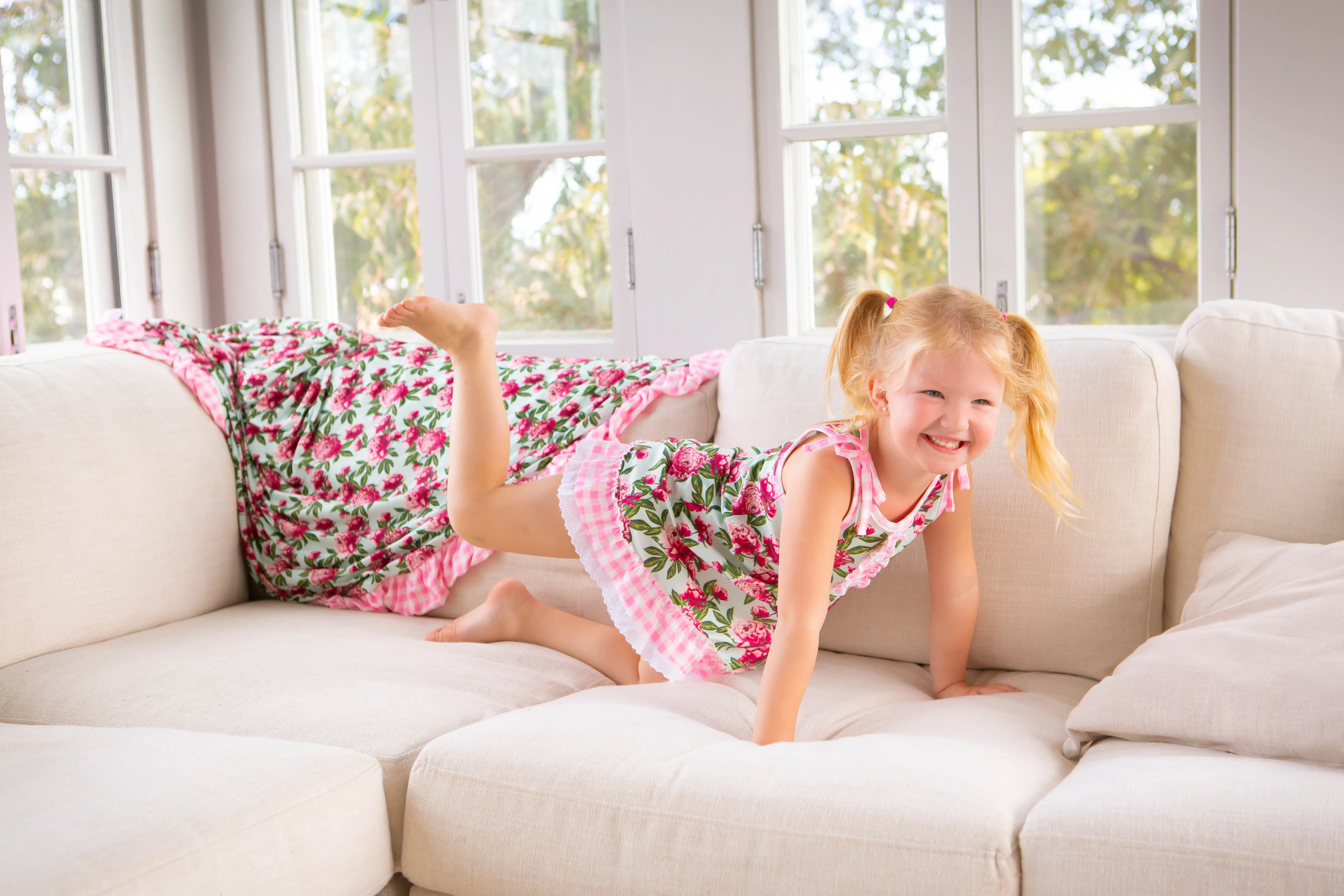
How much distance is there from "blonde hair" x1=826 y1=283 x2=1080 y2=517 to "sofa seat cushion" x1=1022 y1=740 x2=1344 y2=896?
49 centimetres

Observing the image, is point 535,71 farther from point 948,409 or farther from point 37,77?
point 948,409

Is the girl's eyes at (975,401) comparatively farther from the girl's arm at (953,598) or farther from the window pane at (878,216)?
the window pane at (878,216)

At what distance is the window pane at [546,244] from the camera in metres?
2.98

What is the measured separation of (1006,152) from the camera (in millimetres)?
2531

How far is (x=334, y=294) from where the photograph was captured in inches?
127

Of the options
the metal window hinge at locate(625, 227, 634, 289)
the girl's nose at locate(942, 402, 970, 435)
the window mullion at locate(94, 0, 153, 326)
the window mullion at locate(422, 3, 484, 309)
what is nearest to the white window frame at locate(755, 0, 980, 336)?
the metal window hinge at locate(625, 227, 634, 289)

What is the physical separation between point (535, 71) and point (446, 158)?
31 centimetres

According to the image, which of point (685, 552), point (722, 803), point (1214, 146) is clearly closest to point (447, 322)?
point (685, 552)

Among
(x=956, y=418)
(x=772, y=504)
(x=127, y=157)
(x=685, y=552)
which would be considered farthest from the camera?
(x=127, y=157)

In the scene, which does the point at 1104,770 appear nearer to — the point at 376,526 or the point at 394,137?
the point at 376,526

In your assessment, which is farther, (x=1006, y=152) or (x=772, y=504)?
(x=1006, y=152)

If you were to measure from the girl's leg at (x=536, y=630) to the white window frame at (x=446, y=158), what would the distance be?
122 centimetres

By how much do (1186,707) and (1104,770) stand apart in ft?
0.43

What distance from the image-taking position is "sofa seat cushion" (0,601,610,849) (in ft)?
4.62
